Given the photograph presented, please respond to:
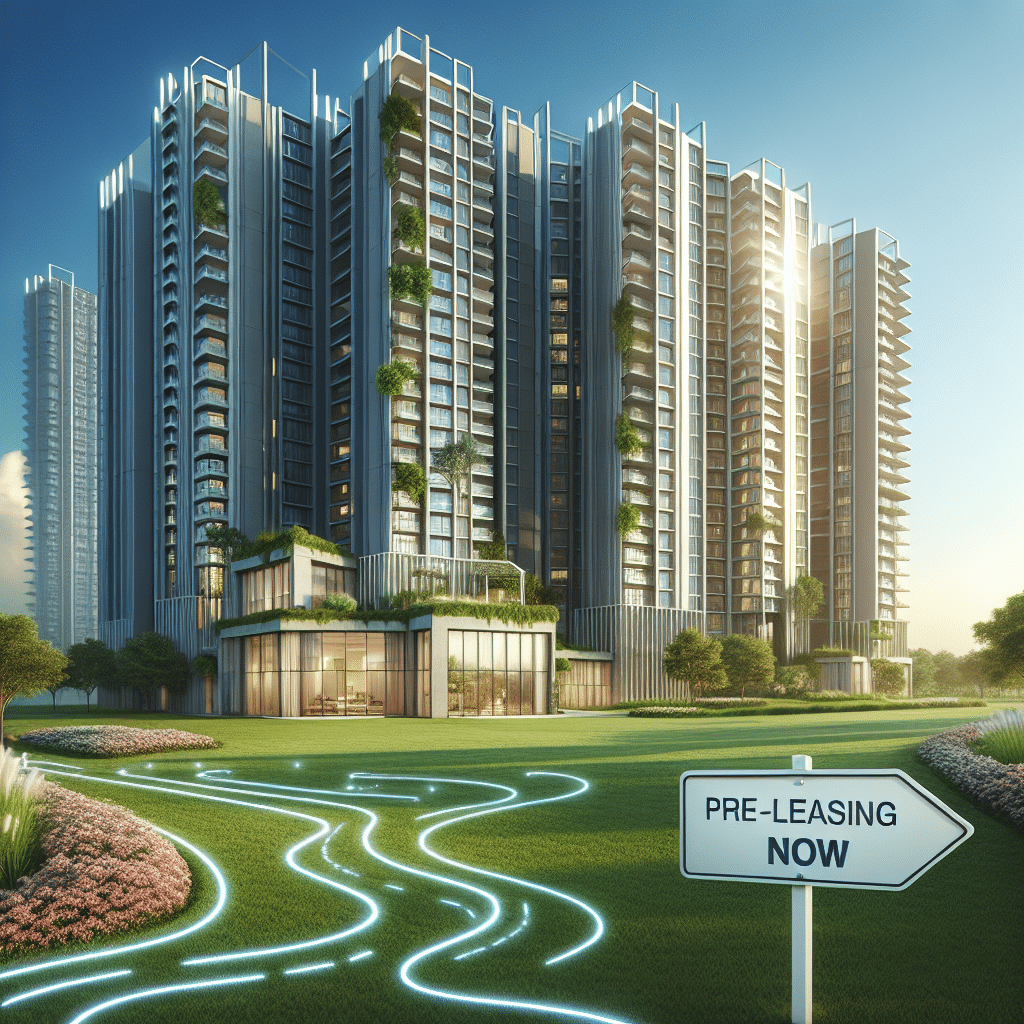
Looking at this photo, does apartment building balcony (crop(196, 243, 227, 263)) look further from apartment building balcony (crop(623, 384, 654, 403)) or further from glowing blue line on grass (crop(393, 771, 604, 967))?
glowing blue line on grass (crop(393, 771, 604, 967))

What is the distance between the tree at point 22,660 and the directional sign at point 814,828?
23.7 metres

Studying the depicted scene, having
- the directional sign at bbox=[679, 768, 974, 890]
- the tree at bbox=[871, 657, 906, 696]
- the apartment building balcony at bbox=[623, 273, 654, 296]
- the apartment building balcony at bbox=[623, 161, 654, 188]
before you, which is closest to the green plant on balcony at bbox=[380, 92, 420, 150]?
the apartment building balcony at bbox=[623, 161, 654, 188]

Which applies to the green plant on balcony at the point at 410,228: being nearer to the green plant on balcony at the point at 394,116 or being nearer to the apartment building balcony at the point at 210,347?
the green plant on balcony at the point at 394,116

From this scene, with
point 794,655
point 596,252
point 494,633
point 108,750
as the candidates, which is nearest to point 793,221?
point 596,252

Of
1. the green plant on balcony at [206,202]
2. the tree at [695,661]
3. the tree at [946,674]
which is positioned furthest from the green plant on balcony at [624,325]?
the tree at [946,674]

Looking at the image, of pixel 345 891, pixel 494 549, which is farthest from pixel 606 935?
pixel 494 549

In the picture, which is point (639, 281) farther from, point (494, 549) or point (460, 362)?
point (494, 549)

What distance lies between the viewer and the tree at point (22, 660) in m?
23.0

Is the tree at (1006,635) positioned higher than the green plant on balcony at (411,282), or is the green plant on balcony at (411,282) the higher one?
the green plant on balcony at (411,282)

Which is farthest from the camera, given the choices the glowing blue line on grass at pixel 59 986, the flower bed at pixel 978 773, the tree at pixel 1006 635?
the tree at pixel 1006 635

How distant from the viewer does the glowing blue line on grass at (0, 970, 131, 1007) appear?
5.64 metres

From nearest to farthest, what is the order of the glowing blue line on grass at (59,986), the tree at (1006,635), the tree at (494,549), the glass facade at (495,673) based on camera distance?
the glowing blue line on grass at (59,986), the tree at (1006,635), the glass facade at (495,673), the tree at (494,549)

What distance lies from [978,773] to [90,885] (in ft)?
42.3

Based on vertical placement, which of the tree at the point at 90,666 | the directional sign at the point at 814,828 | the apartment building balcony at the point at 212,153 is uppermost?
the apartment building balcony at the point at 212,153
